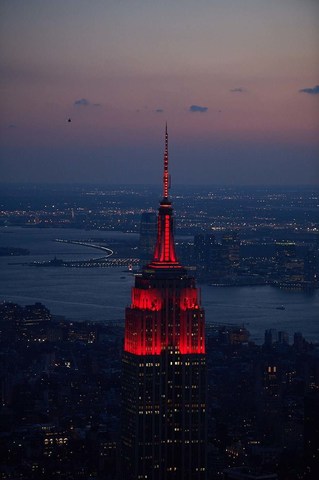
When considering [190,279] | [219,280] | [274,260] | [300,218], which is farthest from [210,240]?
[190,279]

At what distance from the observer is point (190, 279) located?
10.7 meters

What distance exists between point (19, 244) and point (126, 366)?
6588 millimetres

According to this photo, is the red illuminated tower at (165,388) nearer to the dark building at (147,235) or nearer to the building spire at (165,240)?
the building spire at (165,240)

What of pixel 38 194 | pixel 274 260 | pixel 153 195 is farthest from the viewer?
pixel 274 260

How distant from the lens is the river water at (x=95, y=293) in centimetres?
1551

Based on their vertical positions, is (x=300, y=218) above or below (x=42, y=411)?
above

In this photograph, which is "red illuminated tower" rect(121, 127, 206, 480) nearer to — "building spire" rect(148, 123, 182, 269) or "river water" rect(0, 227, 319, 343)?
"building spire" rect(148, 123, 182, 269)

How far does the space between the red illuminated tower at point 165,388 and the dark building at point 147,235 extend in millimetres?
854

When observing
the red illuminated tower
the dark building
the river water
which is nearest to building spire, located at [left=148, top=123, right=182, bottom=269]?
the red illuminated tower

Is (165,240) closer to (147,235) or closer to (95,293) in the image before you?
(147,235)

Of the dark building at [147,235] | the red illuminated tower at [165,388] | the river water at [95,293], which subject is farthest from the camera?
the river water at [95,293]

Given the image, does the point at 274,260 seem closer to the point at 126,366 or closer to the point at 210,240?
the point at 210,240

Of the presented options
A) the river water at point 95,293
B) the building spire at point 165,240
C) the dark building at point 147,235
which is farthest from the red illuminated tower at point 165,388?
the river water at point 95,293

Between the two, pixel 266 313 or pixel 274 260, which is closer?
pixel 266 313
